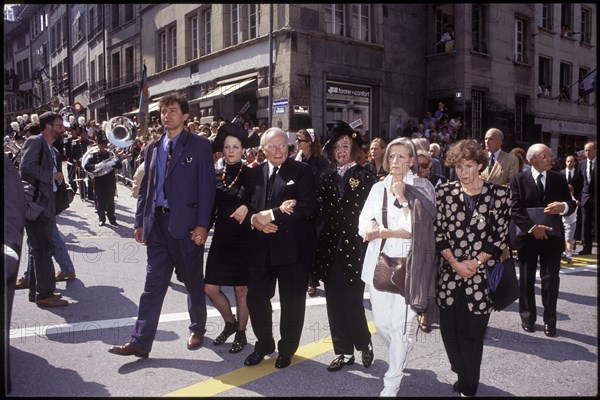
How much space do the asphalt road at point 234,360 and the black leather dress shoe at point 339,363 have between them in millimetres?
54

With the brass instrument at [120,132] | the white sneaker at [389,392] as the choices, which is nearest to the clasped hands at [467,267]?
the white sneaker at [389,392]

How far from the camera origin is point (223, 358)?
4.37 meters

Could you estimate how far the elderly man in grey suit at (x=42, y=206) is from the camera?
5.62m

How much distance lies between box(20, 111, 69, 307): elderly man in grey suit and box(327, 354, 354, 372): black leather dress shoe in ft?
11.0

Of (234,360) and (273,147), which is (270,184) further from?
(234,360)

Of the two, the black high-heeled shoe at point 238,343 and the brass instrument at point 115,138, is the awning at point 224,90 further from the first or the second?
the black high-heeled shoe at point 238,343

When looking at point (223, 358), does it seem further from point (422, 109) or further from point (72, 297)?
point (422, 109)

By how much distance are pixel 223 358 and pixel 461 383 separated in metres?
1.97

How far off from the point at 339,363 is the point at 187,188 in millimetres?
1936

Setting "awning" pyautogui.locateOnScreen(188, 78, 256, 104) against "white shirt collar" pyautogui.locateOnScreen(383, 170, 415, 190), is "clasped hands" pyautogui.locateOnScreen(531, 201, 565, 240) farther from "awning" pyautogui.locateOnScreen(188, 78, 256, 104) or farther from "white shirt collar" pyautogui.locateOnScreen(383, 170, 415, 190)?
"awning" pyautogui.locateOnScreen(188, 78, 256, 104)

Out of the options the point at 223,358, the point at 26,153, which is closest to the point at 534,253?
the point at 223,358

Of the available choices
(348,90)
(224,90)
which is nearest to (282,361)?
(224,90)

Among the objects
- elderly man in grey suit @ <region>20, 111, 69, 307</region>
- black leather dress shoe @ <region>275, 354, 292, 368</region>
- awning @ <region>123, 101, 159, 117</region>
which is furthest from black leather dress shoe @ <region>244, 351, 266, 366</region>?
awning @ <region>123, 101, 159, 117</region>

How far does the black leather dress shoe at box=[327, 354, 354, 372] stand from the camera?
4074 mm
